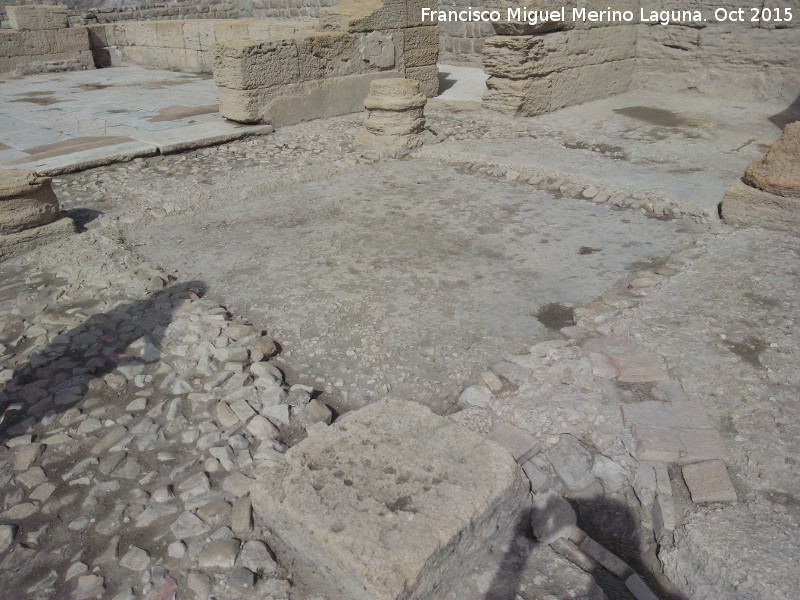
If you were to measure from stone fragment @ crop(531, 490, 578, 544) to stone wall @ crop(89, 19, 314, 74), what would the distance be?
31.4 feet

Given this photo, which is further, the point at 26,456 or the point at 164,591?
the point at 26,456

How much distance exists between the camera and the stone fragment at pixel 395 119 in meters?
6.83

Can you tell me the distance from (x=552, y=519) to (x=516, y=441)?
0.41 meters

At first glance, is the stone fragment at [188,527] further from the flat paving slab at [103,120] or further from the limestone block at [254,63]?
the limestone block at [254,63]

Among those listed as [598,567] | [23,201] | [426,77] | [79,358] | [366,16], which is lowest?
[598,567]

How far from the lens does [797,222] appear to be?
4.28 metres

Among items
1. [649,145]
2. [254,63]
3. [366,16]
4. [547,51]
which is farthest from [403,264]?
[366,16]

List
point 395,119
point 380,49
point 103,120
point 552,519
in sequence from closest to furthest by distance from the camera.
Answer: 1. point 552,519
2. point 395,119
3. point 103,120
4. point 380,49

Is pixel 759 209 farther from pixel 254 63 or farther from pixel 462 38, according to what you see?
pixel 462 38

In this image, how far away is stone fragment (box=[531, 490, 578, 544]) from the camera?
2203 millimetres

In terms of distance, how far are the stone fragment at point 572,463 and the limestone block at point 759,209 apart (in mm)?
2932

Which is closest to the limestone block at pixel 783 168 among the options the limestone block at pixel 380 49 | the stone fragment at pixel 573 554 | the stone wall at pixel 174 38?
the stone fragment at pixel 573 554

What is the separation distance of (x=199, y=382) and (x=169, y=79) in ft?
35.3

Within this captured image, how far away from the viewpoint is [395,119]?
6863mm
